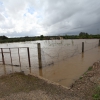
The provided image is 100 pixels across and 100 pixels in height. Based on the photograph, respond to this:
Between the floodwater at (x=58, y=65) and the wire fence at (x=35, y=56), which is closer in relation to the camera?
the floodwater at (x=58, y=65)

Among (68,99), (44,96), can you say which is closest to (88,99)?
(68,99)

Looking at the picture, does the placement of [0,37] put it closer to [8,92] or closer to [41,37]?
[41,37]

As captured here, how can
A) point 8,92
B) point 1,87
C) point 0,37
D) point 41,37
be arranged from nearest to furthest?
point 8,92 → point 1,87 → point 0,37 → point 41,37

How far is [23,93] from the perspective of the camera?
396 cm

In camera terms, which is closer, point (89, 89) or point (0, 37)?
point (89, 89)

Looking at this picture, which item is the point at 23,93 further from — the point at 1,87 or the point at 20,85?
the point at 1,87

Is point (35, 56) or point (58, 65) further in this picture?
point (35, 56)

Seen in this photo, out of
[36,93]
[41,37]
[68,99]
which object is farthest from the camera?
[41,37]

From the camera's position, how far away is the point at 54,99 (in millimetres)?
3422

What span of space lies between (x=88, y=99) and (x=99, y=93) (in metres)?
0.45

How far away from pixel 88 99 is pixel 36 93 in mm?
1918

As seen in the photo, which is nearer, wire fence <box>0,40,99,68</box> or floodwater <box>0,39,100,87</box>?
floodwater <box>0,39,100,87</box>

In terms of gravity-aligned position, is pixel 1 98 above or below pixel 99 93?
below

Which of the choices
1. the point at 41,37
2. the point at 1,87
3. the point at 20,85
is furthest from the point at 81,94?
the point at 41,37
